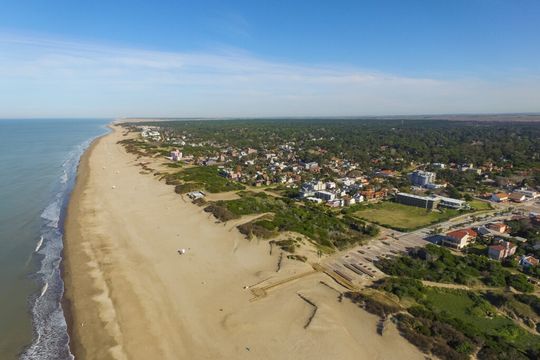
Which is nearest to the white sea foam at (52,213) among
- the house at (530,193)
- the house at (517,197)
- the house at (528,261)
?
the house at (528,261)

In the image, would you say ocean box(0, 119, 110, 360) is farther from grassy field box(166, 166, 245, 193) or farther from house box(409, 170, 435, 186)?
house box(409, 170, 435, 186)

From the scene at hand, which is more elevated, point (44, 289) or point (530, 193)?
point (44, 289)

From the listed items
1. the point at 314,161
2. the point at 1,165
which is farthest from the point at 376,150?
the point at 1,165

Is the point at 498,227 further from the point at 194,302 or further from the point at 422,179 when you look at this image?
the point at 194,302

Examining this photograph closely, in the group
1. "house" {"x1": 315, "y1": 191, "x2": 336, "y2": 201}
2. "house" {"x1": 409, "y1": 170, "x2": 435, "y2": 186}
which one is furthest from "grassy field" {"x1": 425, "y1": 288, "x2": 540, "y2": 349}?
"house" {"x1": 409, "y1": 170, "x2": 435, "y2": 186}

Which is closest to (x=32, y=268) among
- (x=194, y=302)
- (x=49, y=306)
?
(x=49, y=306)
